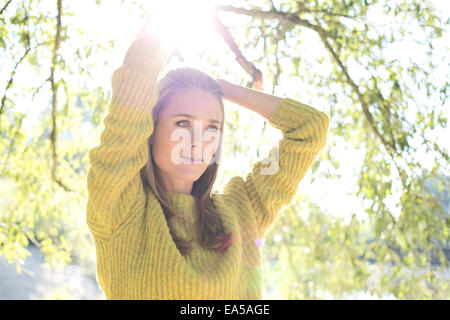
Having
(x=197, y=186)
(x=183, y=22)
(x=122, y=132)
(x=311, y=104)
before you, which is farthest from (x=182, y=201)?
(x=311, y=104)

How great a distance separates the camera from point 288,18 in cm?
241

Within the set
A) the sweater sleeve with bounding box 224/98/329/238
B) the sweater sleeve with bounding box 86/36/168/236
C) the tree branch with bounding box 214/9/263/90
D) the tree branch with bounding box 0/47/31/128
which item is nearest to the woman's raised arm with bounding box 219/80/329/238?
the sweater sleeve with bounding box 224/98/329/238

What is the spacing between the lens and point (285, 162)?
1.33 metres

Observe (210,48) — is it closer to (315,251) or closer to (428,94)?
(428,94)

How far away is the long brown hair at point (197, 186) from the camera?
1150 mm

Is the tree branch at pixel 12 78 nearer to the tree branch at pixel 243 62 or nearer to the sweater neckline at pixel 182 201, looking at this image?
the tree branch at pixel 243 62

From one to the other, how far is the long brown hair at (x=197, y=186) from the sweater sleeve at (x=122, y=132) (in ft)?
0.39

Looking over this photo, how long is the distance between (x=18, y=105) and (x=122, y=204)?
189cm

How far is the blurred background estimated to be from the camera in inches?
97.8

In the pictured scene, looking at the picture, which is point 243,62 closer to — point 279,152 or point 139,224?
point 279,152

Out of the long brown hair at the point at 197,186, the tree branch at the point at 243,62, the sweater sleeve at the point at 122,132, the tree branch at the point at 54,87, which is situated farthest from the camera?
the tree branch at the point at 54,87

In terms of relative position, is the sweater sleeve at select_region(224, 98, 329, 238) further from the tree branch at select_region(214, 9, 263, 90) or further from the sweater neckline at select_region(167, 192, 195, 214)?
the tree branch at select_region(214, 9, 263, 90)

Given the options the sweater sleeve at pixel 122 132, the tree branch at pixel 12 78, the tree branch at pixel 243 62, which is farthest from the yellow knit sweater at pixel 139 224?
the tree branch at pixel 12 78

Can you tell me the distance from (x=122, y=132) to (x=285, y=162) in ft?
1.63
